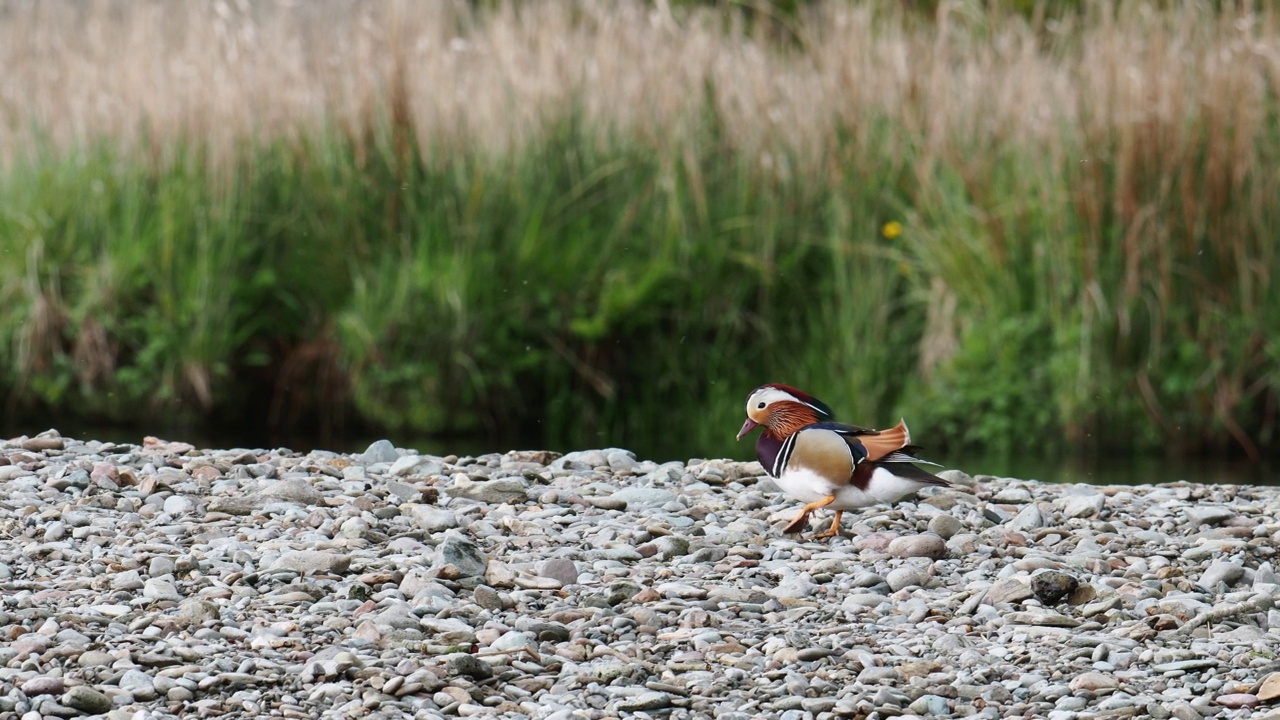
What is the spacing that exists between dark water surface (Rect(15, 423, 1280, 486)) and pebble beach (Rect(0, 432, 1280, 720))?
152 centimetres

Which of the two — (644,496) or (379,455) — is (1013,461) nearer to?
(644,496)

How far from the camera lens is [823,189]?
7.61 m

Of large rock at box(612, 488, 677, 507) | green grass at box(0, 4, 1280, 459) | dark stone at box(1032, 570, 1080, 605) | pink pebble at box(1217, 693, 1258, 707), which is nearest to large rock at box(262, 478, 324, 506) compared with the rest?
large rock at box(612, 488, 677, 507)

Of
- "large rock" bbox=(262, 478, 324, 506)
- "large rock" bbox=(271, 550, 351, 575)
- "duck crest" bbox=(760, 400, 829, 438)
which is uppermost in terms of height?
"duck crest" bbox=(760, 400, 829, 438)

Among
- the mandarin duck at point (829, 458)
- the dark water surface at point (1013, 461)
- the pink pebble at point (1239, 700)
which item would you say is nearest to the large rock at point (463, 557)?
the mandarin duck at point (829, 458)

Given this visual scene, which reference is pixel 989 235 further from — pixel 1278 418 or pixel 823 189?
pixel 1278 418

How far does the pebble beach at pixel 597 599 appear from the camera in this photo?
9.47ft

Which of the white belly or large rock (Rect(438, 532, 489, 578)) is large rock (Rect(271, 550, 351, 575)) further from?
the white belly

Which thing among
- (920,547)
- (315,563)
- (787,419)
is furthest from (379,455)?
(920,547)

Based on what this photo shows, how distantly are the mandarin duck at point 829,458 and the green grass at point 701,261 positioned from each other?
273cm

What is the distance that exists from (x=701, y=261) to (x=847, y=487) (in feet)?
12.2

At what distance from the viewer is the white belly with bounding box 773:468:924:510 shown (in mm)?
3736

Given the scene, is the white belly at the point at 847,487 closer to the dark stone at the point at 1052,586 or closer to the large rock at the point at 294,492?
the dark stone at the point at 1052,586

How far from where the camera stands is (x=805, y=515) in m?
3.92
